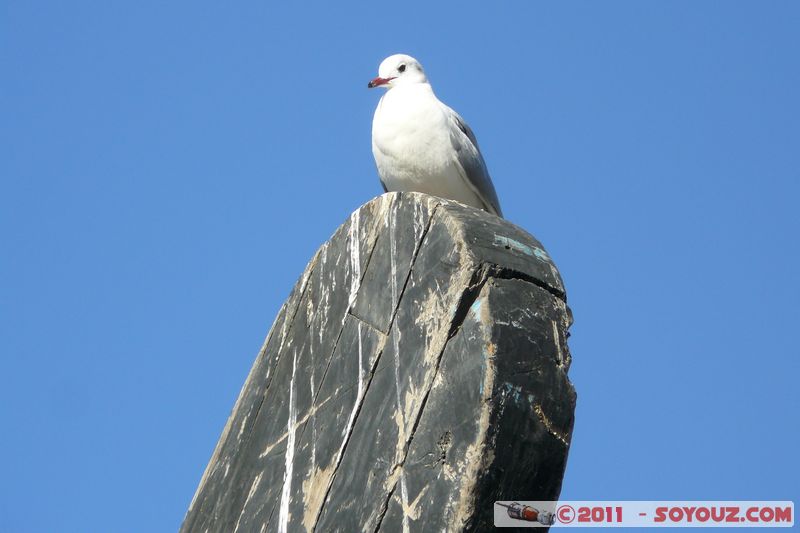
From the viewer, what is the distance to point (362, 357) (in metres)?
4.85

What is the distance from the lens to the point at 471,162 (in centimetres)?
797

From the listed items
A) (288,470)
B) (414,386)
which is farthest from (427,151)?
(414,386)

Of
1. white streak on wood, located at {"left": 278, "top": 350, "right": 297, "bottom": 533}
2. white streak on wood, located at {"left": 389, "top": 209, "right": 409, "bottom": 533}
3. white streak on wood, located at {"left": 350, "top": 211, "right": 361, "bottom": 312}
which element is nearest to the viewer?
white streak on wood, located at {"left": 389, "top": 209, "right": 409, "bottom": 533}

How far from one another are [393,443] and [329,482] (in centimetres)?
51

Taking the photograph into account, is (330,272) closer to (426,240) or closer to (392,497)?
(426,240)

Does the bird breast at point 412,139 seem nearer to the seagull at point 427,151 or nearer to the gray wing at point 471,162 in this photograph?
the seagull at point 427,151

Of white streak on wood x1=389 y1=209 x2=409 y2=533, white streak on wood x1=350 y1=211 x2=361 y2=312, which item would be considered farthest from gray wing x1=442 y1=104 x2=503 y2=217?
white streak on wood x1=389 y1=209 x2=409 y2=533

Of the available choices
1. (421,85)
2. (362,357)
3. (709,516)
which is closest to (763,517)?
(709,516)

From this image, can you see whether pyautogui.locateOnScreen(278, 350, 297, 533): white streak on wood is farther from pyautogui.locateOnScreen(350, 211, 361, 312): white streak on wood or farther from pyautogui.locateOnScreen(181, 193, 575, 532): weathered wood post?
pyautogui.locateOnScreen(350, 211, 361, 312): white streak on wood

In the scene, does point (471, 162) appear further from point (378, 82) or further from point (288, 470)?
point (288, 470)

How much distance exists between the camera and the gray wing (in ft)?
25.9

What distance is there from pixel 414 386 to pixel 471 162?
381 cm

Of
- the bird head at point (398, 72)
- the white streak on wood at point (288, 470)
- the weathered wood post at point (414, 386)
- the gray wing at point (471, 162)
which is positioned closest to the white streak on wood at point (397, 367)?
the weathered wood post at point (414, 386)

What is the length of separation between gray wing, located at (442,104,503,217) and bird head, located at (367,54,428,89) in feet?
2.32
